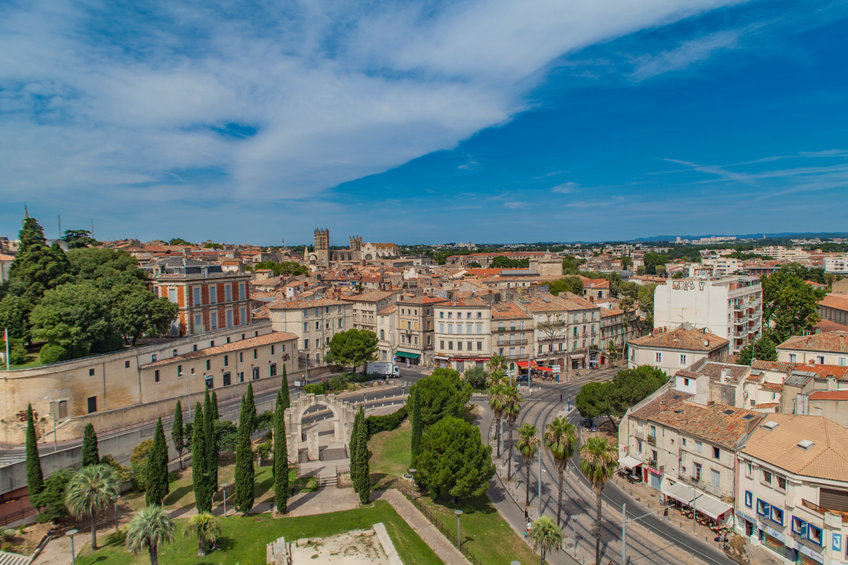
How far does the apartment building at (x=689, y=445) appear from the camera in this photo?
38812mm

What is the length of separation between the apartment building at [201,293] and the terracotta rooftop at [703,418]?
5613 cm

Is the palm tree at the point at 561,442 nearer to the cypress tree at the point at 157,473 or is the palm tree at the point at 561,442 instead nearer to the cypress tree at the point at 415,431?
the cypress tree at the point at 415,431

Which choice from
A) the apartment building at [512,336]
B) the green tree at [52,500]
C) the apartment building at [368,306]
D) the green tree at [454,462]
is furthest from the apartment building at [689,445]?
the apartment building at [368,306]

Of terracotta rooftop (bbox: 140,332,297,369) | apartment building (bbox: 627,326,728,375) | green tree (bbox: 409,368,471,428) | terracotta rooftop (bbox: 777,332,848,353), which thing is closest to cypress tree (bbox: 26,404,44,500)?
terracotta rooftop (bbox: 140,332,297,369)

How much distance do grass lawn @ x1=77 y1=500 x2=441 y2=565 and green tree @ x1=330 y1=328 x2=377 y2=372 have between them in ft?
113

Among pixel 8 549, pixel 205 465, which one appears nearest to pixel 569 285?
pixel 205 465

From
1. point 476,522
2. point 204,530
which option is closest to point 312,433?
point 204,530

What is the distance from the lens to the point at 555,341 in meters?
85.1

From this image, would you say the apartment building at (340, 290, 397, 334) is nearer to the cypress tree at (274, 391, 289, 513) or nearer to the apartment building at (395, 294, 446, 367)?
the apartment building at (395, 294, 446, 367)

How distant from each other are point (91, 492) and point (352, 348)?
40512mm

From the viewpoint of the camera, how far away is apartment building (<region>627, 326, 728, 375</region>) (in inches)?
2522

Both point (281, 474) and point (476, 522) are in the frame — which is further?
point (476, 522)

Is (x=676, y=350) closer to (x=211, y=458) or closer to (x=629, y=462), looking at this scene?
(x=629, y=462)

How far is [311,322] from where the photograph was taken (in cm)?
8269
